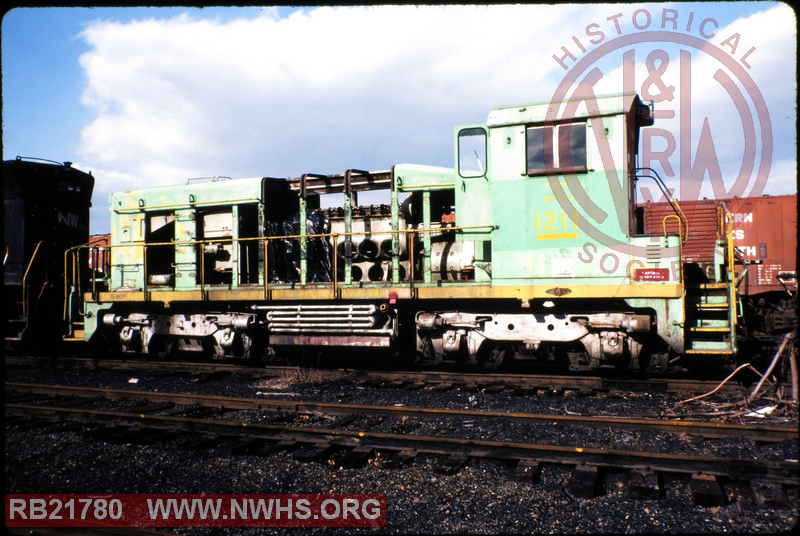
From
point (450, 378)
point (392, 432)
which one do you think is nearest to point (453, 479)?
point (392, 432)

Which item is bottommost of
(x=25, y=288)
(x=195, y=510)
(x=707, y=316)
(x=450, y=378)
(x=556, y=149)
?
(x=195, y=510)

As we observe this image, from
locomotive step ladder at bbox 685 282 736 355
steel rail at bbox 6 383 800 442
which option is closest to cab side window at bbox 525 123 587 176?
locomotive step ladder at bbox 685 282 736 355

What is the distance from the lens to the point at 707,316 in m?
7.07

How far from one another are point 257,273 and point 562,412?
6.08m

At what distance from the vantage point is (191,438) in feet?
18.1

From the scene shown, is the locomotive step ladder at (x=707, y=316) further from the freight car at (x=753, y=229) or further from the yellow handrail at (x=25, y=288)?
the yellow handrail at (x=25, y=288)

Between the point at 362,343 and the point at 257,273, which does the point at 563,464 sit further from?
the point at 257,273

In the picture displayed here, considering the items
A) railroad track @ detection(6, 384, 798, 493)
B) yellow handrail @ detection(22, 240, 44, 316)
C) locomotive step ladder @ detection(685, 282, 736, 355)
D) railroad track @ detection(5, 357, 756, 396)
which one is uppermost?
yellow handrail @ detection(22, 240, 44, 316)

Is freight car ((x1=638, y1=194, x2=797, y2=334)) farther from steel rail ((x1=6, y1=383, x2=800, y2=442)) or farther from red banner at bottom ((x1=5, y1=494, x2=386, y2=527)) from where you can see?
red banner at bottom ((x1=5, y1=494, x2=386, y2=527))

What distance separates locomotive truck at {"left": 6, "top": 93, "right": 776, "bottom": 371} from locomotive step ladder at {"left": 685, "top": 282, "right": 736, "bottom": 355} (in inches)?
0.8

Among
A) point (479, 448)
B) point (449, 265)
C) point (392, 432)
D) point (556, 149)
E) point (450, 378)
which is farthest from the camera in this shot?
point (449, 265)

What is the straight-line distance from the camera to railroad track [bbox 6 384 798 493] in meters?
4.24

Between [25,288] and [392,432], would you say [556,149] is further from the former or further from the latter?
[25,288]

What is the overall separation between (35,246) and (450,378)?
9652 millimetres
